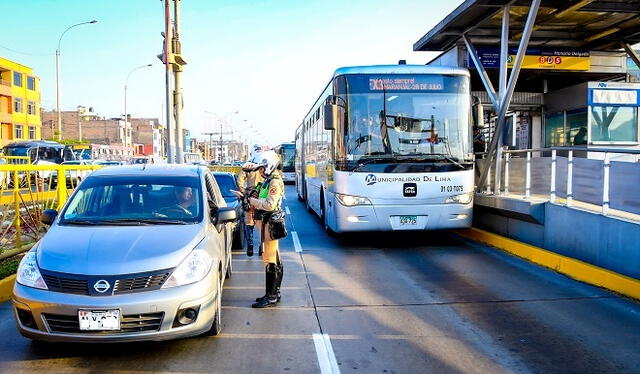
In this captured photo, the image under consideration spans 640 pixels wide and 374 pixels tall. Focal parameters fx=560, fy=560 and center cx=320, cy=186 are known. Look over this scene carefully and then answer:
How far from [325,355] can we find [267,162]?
7.93 feet

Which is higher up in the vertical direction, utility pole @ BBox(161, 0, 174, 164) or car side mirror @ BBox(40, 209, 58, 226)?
utility pole @ BBox(161, 0, 174, 164)

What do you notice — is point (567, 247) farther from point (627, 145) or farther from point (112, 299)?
point (627, 145)

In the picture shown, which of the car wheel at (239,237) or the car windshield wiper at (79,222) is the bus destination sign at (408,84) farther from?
the car windshield wiper at (79,222)

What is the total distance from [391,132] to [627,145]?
9.35 metres

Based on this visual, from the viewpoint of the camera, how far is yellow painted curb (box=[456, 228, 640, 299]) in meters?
6.81

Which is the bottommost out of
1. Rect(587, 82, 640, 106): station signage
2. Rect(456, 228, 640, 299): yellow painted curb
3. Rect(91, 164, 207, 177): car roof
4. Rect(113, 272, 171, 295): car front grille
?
Rect(456, 228, 640, 299): yellow painted curb

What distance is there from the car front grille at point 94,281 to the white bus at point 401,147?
590 cm

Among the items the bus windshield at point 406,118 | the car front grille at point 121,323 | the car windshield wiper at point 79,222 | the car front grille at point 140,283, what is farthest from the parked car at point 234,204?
the car front grille at point 121,323

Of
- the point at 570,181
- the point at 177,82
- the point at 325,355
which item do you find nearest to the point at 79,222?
the point at 325,355

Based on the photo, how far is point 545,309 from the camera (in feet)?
20.5

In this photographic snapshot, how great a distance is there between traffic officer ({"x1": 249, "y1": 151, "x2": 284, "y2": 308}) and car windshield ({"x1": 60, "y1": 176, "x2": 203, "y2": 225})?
0.71m

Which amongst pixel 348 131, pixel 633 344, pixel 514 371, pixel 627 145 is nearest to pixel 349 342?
pixel 514 371

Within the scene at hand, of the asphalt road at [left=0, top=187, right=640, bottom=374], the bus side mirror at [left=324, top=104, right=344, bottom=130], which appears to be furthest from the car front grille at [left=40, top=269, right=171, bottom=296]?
the bus side mirror at [left=324, top=104, right=344, bottom=130]

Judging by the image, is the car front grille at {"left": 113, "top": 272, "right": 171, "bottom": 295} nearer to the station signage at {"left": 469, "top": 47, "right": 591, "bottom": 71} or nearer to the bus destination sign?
the bus destination sign
